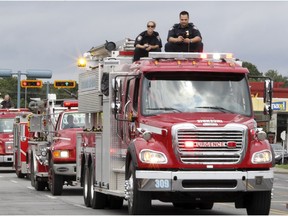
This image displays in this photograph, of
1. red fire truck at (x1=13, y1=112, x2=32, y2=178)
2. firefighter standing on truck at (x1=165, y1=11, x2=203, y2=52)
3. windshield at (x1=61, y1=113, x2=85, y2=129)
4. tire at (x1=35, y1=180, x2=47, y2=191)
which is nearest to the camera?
firefighter standing on truck at (x1=165, y1=11, x2=203, y2=52)

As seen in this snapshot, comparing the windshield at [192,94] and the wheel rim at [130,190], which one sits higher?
the windshield at [192,94]

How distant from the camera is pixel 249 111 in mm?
17797

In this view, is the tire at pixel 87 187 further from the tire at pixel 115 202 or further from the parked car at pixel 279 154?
the parked car at pixel 279 154

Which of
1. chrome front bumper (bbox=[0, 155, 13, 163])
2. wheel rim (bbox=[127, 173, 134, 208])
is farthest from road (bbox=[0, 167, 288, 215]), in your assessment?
chrome front bumper (bbox=[0, 155, 13, 163])

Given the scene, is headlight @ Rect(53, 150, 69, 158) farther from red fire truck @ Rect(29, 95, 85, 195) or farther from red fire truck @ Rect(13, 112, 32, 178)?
red fire truck @ Rect(13, 112, 32, 178)

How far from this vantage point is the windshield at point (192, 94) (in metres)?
17.7

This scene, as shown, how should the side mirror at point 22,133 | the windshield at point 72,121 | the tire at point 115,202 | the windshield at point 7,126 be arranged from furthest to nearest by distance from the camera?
Answer: the windshield at point 7,126 → the side mirror at point 22,133 → the windshield at point 72,121 → the tire at point 115,202

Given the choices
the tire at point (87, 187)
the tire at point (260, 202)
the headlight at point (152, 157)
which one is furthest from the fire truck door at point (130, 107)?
the tire at point (87, 187)

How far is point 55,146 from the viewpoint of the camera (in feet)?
88.4

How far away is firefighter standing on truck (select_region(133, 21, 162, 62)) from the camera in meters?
19.8

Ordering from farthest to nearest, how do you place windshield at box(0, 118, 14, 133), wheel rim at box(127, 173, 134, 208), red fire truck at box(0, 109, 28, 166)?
windshield at box(0, 118, 14, 133)
red fire truck at box(0, 109, 28, 166)
wheel rim at box(127, 173, 134, 208)

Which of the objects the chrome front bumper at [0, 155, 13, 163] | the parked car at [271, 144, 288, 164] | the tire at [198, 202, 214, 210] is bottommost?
the parked car at [271, 144, 288, 164]

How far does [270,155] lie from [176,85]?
2.01m

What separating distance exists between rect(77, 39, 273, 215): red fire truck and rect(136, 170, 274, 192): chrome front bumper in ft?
0.05
